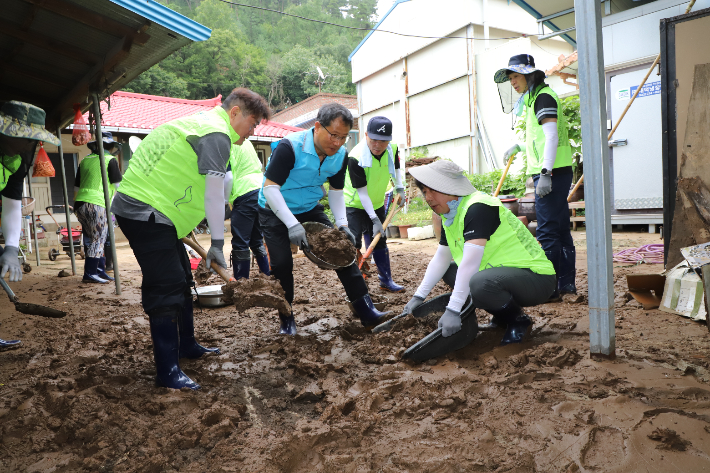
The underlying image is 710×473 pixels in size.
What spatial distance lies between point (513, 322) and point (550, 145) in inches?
60.1

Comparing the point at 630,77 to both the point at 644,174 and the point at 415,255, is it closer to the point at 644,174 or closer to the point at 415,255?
the point at 644,174

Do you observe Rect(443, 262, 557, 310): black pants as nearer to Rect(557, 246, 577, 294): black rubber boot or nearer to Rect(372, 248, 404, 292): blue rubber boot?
Rect(557, 246, 577, 294): black rubber boot

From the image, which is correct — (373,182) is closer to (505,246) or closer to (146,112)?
(505,246)

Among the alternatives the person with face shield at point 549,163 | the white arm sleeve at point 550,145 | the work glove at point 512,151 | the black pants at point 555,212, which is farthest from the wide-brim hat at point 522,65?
the work glove at point 512,151

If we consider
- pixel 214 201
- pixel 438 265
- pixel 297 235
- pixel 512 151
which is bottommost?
pixel 438 265

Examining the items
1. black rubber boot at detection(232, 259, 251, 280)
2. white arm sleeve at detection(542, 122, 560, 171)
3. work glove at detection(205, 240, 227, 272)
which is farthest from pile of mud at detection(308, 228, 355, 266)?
white arm sleeve at detection(542, 122, 560, 171)

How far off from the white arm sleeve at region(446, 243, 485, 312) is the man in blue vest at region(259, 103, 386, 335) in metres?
0.98

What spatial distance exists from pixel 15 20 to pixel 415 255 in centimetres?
555

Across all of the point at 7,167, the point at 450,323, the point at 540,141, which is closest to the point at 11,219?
the point at 7,167

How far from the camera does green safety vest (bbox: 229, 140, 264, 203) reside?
15.2ft

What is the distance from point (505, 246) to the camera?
2756 millimetres

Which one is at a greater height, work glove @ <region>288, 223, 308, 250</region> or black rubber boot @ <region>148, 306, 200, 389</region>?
work glove @ <region>288, 223, 308, 250</region>

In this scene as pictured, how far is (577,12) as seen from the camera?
227 cm

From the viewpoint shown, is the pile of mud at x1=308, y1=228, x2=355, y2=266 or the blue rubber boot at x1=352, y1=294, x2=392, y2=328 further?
the blue rubber boot at x1=352, y1=294, x2=392, y2=328
